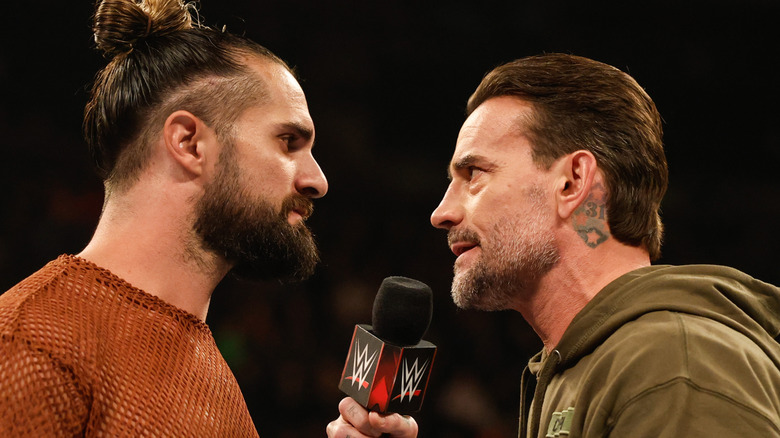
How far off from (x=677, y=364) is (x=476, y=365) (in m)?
2.99

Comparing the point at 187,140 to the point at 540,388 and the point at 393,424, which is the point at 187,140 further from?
the point at 540,388

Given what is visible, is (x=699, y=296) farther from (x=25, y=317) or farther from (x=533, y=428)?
(x=25, y=317)

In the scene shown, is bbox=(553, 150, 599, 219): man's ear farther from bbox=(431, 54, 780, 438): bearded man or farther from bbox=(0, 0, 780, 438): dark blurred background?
bbox=(0, 0, 780, 438): dark blurred background

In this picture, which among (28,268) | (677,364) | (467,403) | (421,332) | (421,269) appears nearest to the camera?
(677,364)

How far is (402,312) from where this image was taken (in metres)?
1.55

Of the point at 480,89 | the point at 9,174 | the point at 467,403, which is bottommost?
the point at 467,403

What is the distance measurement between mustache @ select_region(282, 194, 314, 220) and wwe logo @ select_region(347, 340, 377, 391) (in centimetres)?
36

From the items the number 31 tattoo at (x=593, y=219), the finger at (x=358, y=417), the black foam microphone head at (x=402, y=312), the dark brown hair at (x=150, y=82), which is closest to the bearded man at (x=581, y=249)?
the number 31 tattoo at (x=593, y=219)

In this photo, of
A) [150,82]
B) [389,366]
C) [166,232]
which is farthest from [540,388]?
[150,82]

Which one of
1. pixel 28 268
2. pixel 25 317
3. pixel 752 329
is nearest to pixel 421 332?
pixel 752 329

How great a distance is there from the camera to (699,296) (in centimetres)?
143

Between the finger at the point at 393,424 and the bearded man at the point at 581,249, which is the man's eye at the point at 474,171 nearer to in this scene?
the bearded man at the point at 581,249

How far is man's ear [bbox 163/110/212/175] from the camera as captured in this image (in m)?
1.62

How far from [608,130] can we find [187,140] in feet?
3.37
